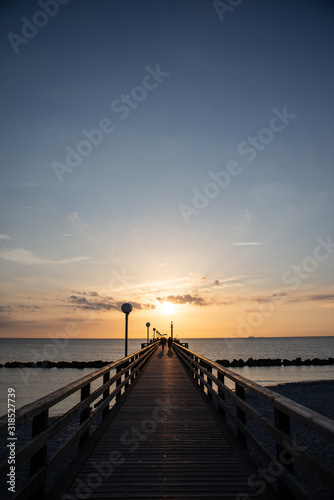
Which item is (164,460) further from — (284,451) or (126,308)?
(126,308)

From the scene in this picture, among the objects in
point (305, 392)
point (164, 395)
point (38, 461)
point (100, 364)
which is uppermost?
point (38, 461)

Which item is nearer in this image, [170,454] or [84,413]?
[170,454]

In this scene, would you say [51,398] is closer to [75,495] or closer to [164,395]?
[75,495]

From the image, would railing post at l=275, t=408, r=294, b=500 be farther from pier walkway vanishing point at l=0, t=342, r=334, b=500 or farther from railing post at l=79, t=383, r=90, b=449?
railing post at l=79, t=383, r=90, b=449

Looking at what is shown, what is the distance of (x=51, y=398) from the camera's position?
350cm

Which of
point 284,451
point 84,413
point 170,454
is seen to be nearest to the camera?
point 284,451

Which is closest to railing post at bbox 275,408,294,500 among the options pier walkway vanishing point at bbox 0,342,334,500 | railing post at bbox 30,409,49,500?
pier walkway vanishing point at bbox 0,342,334,500

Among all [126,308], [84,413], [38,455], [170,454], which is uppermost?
[126,308]

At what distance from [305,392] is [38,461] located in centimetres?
2139

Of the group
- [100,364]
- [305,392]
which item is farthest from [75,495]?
[100,364]

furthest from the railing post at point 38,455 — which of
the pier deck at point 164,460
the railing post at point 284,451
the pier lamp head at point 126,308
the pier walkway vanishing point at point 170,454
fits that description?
the pier lamp head at point 126,308

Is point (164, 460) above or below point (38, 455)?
below

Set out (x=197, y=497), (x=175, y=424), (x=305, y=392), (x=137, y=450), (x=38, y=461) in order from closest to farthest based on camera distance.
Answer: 1. (x=38, y=461)
2. (x=197, y=497)
3. (x=137, y=450)
4. (x=175, y=424)
5. (x=305, y=392)

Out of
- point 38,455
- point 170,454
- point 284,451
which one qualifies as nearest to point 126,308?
point 170,454
